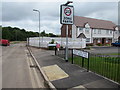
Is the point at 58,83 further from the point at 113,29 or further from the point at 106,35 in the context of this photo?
the point at 113,29

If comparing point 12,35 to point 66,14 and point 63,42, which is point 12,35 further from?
point 66,14

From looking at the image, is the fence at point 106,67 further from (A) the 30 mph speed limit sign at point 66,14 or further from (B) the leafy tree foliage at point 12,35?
(B) the leafy tree foliage at point 12,35

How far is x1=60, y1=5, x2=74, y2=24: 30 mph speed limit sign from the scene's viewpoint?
1048 centimetres

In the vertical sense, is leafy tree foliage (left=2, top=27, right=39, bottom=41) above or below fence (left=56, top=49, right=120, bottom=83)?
above

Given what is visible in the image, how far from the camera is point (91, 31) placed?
3878 centimetres

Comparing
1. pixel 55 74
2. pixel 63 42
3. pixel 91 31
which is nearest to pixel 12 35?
pixel 91 31

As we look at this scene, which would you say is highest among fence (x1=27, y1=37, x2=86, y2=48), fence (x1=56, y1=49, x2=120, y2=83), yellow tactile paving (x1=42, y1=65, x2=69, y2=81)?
fence (x1=27, y1=37, x2=86, y2=48)

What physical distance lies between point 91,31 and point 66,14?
29.7 m

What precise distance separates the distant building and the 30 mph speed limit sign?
74.7 feet

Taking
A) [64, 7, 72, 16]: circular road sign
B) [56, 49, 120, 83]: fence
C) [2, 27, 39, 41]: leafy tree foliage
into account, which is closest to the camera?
[56, 49, 120, 83]: fence

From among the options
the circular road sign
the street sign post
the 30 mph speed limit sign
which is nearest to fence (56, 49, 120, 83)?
the street sign post

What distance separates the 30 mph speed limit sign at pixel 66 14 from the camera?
10477 mm

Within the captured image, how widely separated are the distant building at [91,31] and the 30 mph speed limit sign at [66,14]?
22758 mm

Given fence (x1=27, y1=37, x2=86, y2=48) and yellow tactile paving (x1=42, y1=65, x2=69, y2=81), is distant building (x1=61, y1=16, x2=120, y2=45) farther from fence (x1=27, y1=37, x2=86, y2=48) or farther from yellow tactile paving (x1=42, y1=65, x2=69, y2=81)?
yellow tactile paving (x1=42, y1=65, x2=69, y2=81)
